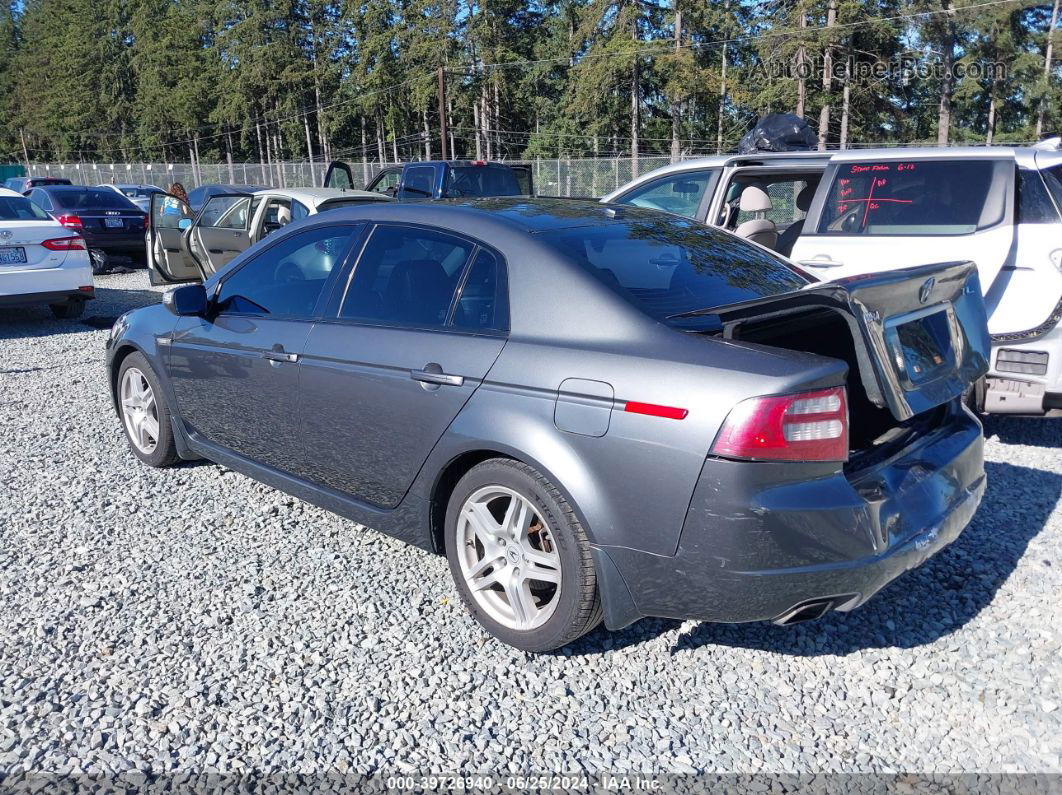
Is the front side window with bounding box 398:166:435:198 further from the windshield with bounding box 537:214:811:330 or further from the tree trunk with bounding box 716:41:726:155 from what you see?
the tree trunk with bounding box 716:41:726:155

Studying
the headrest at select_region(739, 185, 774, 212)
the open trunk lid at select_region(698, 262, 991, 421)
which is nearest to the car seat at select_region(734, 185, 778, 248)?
the headrest at select_region(739, 185, 774, 212)

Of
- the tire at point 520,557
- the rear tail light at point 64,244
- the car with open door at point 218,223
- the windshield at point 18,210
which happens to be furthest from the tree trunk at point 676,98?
the tire at point 520,557

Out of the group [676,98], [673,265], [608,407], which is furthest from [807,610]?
[676,98]

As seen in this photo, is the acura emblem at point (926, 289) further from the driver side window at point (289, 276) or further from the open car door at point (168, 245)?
the open car door at point (168, 245)

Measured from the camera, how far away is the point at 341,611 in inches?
135

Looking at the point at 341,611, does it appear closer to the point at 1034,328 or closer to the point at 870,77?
the point at 1034,328

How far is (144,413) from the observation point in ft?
16.6

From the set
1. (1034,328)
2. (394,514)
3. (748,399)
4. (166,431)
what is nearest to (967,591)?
(748,399)

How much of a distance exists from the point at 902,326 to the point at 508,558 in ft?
5.25

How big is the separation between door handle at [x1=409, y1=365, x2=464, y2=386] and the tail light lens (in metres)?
1.05

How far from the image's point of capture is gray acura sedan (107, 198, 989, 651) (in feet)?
8.45

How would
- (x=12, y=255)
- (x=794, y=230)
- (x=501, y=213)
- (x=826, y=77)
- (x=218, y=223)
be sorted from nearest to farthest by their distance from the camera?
(x=501, y=213)
(x=794, y=230)
(x=12, y=255)
(x=218, y=223)
(x=826, y=77)

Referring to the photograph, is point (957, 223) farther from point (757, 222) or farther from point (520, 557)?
point (520, 557)

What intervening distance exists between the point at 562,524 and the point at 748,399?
0.76m
